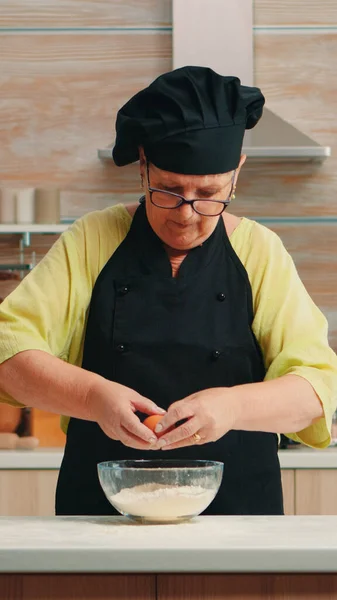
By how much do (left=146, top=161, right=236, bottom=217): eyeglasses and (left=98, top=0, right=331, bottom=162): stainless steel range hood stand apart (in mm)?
1938

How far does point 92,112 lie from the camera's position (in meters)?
3.88

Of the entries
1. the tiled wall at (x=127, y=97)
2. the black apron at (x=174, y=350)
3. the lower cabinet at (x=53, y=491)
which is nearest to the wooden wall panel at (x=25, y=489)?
the lower cabinet at (x=53, y=491)

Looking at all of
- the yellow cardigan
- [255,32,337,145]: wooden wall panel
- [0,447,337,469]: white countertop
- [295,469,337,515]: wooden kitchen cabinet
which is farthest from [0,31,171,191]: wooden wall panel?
the yellow cardigan

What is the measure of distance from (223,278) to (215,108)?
1.01 ft

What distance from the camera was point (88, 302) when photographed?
6.16ft

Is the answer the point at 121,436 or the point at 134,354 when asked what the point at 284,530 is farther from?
the point at 134,354

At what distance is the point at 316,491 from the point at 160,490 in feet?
5.60

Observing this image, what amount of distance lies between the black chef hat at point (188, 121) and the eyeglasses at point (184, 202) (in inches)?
1.7

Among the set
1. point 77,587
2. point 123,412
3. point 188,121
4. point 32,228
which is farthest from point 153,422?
point 32,228

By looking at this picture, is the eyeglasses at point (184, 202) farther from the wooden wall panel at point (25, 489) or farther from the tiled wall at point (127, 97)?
the tiled wall at point (127, 97)

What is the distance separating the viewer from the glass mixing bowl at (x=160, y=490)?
1.55 metres

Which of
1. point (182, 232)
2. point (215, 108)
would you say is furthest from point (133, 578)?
point (215, 108)

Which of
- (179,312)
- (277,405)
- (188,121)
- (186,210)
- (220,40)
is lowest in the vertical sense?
(277,405)

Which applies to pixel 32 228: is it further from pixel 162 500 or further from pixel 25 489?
pixel 162 500
